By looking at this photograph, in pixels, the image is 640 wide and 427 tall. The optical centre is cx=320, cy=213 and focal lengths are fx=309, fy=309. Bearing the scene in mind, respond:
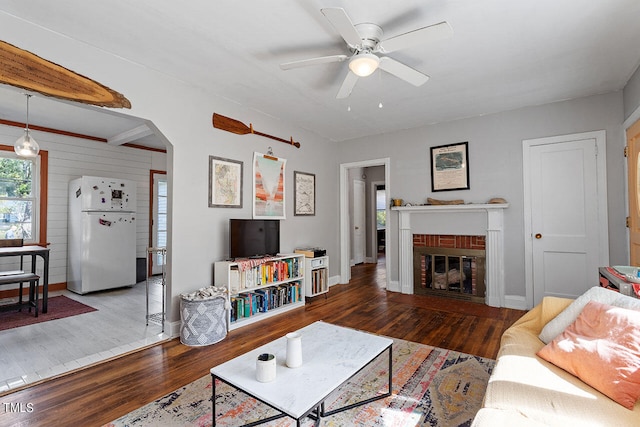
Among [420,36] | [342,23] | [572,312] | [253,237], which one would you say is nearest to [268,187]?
[253,237]

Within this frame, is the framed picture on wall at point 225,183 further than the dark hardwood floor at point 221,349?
Yes

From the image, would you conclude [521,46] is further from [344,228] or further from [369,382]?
[344,228]

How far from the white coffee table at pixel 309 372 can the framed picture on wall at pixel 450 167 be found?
3.14 metres

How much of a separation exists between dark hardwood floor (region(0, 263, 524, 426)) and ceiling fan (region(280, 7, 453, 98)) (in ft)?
8.05

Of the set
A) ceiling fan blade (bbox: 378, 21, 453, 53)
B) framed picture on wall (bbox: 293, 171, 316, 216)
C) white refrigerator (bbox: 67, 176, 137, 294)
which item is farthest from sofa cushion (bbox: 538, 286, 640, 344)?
white refrigerator (bbox: 67, 176, 137, 294)

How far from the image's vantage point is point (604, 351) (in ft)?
4.79

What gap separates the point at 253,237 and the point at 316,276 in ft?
4.20

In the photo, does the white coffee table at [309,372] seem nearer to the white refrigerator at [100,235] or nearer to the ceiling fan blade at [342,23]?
the ceiling fan blade at [342,23]

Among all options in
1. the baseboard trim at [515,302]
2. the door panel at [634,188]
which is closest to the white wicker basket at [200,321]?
the baseboard trim at [515,302]

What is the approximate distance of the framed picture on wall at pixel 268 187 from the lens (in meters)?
4.05

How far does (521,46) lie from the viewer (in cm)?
256

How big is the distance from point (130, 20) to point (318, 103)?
2.08 metres

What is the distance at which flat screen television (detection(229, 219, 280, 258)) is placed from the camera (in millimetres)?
3555

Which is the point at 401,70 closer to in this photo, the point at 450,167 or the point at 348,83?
the point at 348,83
